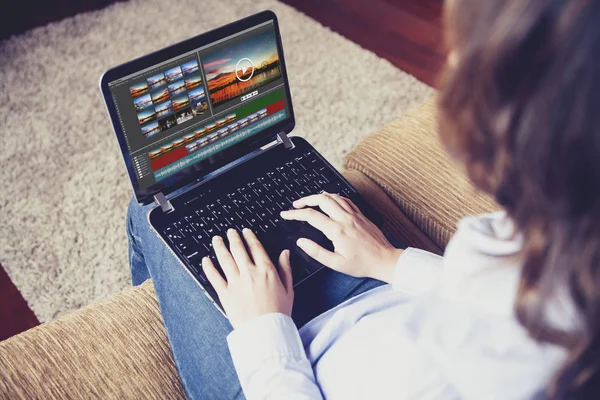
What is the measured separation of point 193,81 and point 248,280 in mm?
337

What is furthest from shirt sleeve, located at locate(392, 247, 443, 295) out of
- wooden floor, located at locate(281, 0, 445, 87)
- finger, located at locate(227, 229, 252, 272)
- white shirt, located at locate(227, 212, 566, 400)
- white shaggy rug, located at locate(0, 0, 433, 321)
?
wooden floor, located at locate(281, 0, 445, 87)

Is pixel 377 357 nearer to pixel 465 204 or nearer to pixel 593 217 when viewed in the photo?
pixel 593 217

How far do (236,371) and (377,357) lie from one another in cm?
24

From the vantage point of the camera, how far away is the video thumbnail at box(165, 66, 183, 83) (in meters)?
0.83

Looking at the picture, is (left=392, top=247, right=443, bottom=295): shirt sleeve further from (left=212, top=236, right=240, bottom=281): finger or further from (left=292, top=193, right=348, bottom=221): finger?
(left=212, top=236, right=240, bottom=281): finger

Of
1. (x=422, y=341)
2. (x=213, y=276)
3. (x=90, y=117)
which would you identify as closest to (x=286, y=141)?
(x=213, y=276)

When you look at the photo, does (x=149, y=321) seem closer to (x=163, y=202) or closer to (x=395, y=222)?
(x=163, y=202)

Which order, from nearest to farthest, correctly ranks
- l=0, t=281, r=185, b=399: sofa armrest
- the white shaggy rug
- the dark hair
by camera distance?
the dark hair, l=0, t=281, r=185, b=399: sofa armrest, the white shaggy rug

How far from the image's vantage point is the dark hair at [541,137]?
322mm

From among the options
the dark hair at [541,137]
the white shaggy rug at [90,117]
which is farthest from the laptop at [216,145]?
the white shaggy rug at [90,117]

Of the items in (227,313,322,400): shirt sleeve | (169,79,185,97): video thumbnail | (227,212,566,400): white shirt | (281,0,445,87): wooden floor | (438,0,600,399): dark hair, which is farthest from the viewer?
(281,0,445,87): wooden floor

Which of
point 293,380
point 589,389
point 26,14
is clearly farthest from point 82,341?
point 26,14

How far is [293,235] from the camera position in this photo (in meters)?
0.87

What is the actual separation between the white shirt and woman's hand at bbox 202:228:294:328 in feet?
0.11
